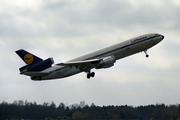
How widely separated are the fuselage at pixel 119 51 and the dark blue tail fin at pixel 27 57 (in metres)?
4.23

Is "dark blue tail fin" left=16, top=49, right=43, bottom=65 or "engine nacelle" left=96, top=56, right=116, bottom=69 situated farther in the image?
"dark blue tail fin" left=16, top=49, right=43, bottom=65

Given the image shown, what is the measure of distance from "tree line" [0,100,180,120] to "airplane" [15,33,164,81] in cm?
2348

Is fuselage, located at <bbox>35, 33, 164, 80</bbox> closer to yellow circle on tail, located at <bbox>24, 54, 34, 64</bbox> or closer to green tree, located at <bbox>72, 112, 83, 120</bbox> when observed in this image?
yellow circle on tail, located at <bbox>24, 54, 34, 64</bbox>

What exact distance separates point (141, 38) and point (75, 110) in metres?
44.7

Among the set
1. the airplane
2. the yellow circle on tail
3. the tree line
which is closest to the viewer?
the airplane

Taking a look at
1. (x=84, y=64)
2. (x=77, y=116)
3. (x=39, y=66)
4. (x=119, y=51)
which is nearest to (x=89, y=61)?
(x=84, y=64)

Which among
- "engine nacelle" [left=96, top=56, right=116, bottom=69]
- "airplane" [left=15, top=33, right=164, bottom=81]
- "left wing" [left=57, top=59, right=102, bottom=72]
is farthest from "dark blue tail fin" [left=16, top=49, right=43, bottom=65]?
"engine nacelle" [left=96, top=56, right=116, bottom=69]

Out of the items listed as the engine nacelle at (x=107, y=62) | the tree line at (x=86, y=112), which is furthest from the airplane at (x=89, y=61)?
the tree line at (x=86, y=112)

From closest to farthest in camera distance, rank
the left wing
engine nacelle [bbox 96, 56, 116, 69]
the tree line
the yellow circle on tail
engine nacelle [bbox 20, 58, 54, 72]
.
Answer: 1. the left wing
2. engine nacelle [bbox 96, 56, 116, 69]
3. engine nacelle [bbox 20, 58, 54, 72]
4. the yellow circle on tail
5. the tree line

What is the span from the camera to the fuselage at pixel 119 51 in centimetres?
10731

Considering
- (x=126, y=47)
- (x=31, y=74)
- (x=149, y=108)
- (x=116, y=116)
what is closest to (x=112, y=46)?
(x=126, y=47)

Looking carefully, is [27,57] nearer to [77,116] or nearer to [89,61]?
[89,61]

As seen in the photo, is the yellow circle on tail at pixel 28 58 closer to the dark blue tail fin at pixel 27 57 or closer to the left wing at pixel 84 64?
the dark blue tail fin at pixel 27 57

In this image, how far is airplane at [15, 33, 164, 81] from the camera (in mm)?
107000
